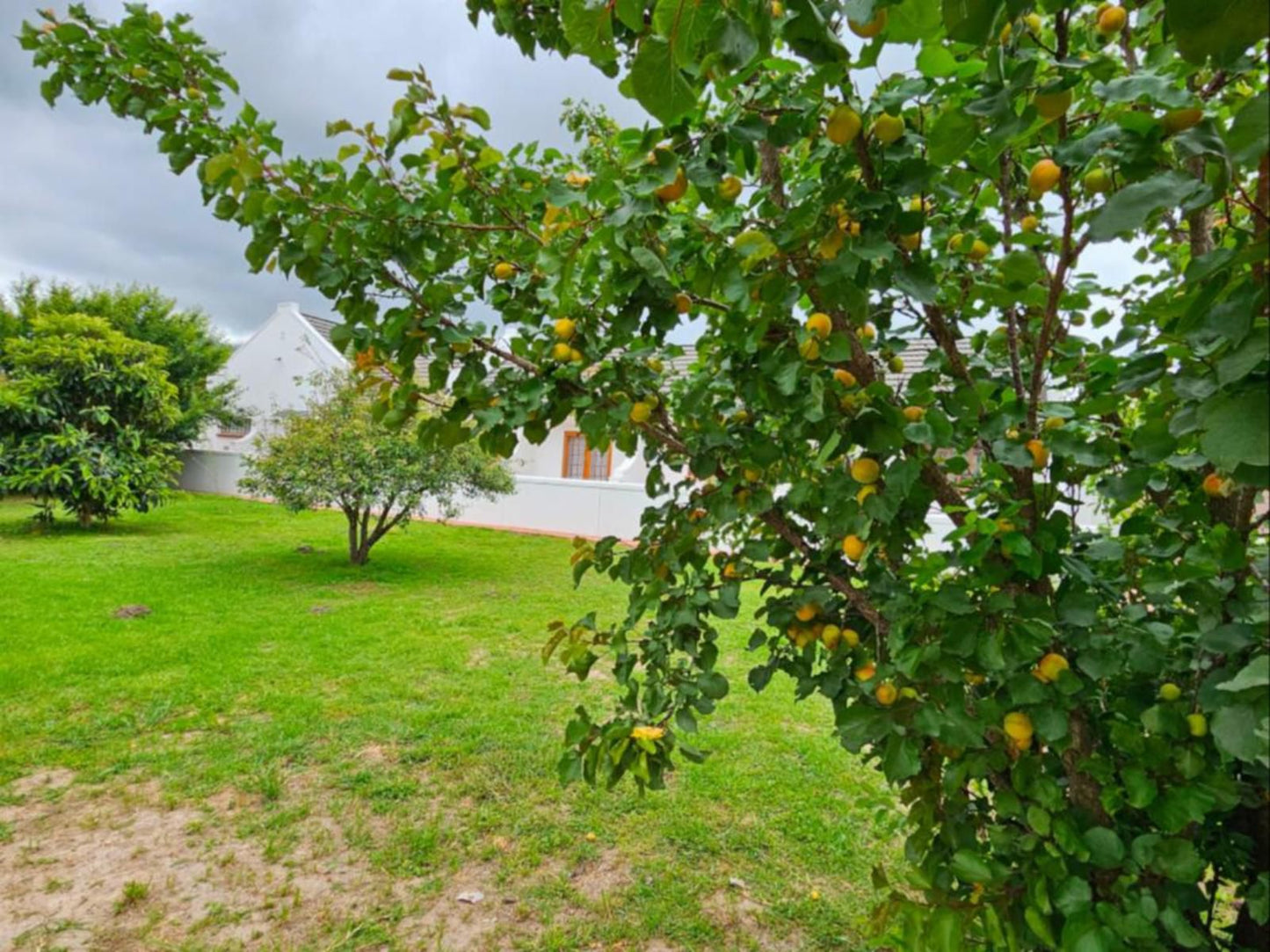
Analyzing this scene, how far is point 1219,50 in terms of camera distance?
0.52 meters

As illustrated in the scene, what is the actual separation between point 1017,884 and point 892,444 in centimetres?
86

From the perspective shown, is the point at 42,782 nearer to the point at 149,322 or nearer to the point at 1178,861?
the point at 1178,861

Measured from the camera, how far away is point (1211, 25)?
1.63 ft

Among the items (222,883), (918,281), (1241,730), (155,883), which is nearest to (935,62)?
(918,281)

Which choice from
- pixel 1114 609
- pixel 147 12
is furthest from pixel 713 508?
pixel 147 12

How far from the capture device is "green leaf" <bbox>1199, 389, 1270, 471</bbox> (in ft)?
1.74

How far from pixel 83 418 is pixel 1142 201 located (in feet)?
44.1

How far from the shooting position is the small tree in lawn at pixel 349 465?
7395 millimetres

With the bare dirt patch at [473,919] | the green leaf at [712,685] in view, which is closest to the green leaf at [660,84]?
the green leaf at [712,685]

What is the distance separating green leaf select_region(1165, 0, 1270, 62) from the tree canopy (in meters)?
16.2

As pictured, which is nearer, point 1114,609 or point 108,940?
point 1114,609

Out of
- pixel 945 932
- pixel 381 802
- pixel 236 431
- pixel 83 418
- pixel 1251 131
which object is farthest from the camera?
pixel 236 431

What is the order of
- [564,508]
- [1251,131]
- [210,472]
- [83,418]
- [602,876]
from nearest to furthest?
[1251,131], [602,876], [83,418], [564,508], [210,472]

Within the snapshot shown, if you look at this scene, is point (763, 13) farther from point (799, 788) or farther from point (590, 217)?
point (799, 788)
